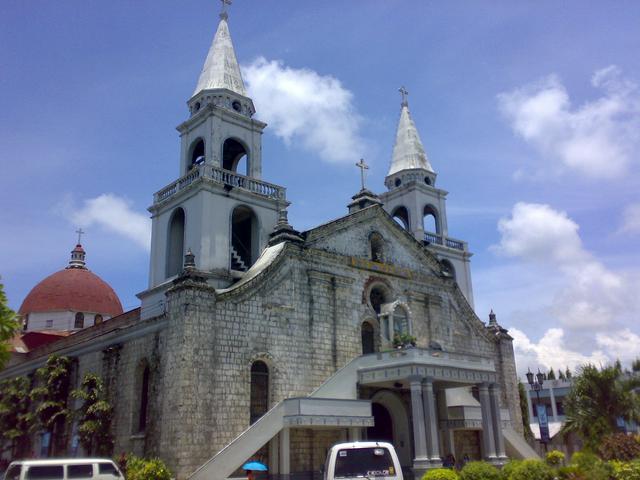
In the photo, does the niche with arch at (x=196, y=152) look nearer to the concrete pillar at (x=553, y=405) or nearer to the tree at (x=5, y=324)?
the tree at (x=5, y=324)

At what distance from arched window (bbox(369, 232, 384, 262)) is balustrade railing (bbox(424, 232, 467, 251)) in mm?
8522

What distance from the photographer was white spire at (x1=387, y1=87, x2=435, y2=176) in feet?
129

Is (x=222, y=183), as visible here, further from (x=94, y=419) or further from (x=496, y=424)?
(x=496, y=424)

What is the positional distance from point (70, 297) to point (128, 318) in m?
16.5

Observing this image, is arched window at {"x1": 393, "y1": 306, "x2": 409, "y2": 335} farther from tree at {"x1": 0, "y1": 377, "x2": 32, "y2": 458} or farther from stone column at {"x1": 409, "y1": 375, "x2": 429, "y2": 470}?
tree at {"x1": 0, "y1": 377, "x2": 32, "y2": 458}

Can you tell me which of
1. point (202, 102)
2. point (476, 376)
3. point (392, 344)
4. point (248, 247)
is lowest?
point (476, 376)

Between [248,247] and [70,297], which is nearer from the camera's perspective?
[248,247]

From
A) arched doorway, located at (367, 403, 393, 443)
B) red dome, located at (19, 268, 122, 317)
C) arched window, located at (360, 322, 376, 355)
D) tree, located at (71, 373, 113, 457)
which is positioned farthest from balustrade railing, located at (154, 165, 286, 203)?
red dome, located at (19, 268, 122, 317)

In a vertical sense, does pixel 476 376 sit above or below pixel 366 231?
below

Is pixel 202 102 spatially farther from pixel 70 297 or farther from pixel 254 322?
pixel 70 297

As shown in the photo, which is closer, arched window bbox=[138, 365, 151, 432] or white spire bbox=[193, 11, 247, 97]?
arched window bbox=[138, 365, 151, 432]

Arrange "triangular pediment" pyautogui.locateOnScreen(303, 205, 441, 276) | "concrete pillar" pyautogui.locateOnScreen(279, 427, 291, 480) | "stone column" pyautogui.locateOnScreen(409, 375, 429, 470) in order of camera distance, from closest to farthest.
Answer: "concrete pillar" pyautogui.locateOnScreen(279, 427, 291, 480) → "stone column" pyautogui.locateOnScreen(409, 375, 429, 470) → "triangular pediment" pyautogui.locateOnScreen(303, 205, 441, 276)

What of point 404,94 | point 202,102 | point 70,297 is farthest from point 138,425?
point 404,94

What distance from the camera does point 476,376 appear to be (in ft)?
79.8
